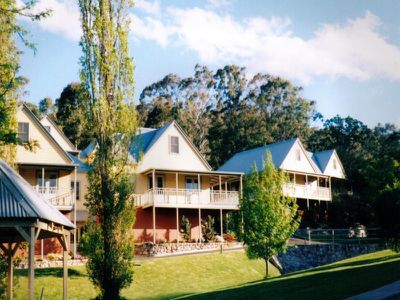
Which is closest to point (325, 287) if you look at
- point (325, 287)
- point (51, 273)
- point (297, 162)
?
point (325, 287)

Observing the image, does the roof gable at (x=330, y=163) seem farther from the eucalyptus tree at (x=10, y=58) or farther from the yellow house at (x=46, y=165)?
the eucalyptus tree at (x=10, y=58)

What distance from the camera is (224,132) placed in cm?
6669

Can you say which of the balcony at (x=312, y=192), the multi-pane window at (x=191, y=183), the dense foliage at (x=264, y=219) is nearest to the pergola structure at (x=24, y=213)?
the dense foliage at (x=264, y=219)

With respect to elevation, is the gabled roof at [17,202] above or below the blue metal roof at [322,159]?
below

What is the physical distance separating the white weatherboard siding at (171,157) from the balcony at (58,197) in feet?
22.0

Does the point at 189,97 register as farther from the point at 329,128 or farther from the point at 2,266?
the point at 2,266

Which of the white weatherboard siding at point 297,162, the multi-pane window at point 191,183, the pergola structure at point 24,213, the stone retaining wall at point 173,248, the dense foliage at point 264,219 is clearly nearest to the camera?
the pergola structure at point 24,213

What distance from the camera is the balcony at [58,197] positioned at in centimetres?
3412

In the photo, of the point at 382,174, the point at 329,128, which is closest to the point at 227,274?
the point at 382,174

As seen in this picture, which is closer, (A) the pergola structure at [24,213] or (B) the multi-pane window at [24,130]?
(A) the pergola structure at [24,213]

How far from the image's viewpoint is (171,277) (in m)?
27.2

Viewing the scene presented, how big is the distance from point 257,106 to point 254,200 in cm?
4393

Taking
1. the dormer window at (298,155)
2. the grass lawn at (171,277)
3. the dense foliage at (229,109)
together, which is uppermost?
the dense foliage at (229,109)

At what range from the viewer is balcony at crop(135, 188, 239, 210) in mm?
38344
